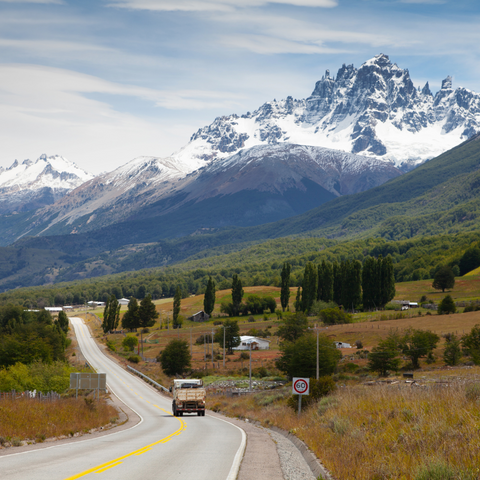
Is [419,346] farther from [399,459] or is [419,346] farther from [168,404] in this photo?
[399,459]

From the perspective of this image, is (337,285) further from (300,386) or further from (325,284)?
(300,386)

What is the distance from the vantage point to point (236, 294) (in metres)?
168

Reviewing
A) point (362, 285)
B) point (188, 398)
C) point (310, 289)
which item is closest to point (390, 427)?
point (188, 398)

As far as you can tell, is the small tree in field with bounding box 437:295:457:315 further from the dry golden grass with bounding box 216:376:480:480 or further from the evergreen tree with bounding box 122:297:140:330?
the dry golden grass with bounding box 216:376:480:480

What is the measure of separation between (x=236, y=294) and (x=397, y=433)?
5879 inches

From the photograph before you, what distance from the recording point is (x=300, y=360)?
74.6 m

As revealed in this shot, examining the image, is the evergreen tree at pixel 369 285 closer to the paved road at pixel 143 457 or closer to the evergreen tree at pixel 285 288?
the evergreen tree at pixel 285 288

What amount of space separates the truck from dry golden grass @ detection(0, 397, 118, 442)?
960cm

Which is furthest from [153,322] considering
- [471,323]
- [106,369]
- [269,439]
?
[269,439]

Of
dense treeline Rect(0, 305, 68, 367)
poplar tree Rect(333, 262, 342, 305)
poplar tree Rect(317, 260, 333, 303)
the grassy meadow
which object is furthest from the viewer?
poplar tree Rect(333, 262, 342, 305)

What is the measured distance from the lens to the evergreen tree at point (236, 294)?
166000 millimetres

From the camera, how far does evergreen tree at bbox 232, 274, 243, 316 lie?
166000 millimetres

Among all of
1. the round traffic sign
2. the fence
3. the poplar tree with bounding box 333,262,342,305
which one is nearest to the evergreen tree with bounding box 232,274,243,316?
the poplar tree with bounding box 333,262,342,305

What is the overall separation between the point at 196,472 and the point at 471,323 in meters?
98.2
